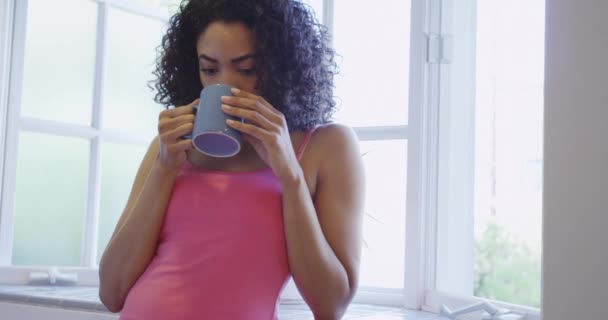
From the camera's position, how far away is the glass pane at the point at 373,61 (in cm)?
194

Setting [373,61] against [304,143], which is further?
[373,61]

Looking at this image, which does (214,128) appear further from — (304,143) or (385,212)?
(385,212)

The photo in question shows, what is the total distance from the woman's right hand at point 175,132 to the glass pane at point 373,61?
2.87ft

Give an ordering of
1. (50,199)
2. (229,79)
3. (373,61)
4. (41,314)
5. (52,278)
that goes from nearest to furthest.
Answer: (229,79), (41,314), (373,61), (52,278), (50,199)

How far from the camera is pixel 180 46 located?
129 cm

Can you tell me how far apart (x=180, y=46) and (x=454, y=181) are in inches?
32.3

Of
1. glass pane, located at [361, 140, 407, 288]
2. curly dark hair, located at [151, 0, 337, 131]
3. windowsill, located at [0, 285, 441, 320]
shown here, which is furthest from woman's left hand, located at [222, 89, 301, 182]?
glass pane, located at [361, 140, 407, 288]

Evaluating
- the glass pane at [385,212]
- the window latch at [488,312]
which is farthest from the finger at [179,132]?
the glass pane at [385,212]

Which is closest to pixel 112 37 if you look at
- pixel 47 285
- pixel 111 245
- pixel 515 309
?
pixel 47 285

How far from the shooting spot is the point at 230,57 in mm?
1114

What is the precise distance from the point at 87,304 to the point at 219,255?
2.93 feet

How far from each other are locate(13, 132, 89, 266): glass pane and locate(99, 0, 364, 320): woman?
1154 mm

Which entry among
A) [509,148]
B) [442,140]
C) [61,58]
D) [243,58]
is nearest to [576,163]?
[243,58]

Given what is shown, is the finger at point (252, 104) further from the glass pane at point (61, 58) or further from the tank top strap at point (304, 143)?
the glass pane at point (61, 58)
